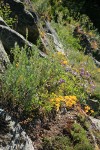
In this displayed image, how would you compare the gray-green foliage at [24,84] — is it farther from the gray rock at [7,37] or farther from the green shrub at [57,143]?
the gray rock at [7,37]

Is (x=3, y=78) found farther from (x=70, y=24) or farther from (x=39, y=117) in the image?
(x=70, y=24)

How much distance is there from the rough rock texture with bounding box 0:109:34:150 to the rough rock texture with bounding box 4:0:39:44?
409 cm

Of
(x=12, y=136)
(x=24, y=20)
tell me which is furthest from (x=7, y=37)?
(x=12, y=136)

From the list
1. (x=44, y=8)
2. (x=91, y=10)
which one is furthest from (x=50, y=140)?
(x=91, y=10)

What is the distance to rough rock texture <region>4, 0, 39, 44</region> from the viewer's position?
971 cm

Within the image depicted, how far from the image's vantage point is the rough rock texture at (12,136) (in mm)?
5702

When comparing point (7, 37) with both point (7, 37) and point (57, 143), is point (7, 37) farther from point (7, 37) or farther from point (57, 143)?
point (57, 143)

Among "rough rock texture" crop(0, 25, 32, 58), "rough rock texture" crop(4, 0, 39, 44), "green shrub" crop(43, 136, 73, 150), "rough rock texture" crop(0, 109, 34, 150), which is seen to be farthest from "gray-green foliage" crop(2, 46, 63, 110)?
"rough rock texture" crop(4, 0, 39, 44)

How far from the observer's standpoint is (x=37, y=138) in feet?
21.4

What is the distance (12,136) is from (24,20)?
14.8 feet

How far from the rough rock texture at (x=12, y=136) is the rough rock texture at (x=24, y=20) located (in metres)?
4.09

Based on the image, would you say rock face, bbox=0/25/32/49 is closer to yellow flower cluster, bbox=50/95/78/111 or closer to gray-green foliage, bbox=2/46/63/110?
gray-green foliage, bbox=2/46/63/110

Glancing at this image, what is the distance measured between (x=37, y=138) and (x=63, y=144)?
0.46 m

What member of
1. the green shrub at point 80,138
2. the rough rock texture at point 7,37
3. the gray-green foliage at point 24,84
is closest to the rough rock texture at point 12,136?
the gray-green foliage at point 24,84
